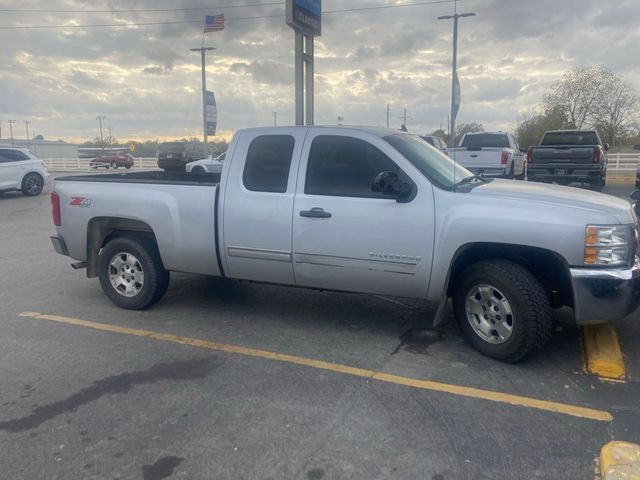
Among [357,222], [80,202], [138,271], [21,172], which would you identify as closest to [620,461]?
[357,222]

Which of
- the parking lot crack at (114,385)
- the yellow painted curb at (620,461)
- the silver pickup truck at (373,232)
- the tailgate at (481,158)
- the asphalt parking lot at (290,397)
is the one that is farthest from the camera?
the tailgate at (481,158)

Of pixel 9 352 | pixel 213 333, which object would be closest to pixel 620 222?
pixel 213 333

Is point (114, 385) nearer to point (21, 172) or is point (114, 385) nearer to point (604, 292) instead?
point (604, 292)

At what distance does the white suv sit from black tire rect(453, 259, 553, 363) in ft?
55.8

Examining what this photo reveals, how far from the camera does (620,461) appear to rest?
313cm

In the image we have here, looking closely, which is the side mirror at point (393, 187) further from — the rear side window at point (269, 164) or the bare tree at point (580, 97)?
the bare tree at point (580, 97)

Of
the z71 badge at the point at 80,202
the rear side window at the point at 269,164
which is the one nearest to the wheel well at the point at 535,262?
the rear side window at the point at 269,164

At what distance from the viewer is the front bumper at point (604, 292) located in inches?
162

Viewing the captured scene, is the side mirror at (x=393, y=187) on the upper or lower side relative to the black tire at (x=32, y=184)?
upper

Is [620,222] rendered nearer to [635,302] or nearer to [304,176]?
[635,302]

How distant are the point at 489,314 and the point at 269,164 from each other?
92.8 inches

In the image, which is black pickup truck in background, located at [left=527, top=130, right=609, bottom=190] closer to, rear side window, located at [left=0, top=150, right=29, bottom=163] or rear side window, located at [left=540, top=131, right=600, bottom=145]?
rear side window, located at [left=540, top=131, right=600, bottom=145]

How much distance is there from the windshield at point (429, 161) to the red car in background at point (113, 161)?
44172 millimetres

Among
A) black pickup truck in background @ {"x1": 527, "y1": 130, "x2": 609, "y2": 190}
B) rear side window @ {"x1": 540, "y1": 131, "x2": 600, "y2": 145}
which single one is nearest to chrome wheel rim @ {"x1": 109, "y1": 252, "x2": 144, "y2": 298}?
black pickup truck in background @ {"x1": 527, "y1": 130, "x2": 609, "y2": 190}
